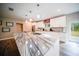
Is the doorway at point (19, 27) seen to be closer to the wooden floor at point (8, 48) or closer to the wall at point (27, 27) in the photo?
→ the wall at point (27, 27)

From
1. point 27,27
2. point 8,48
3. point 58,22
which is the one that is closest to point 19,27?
point 27,27

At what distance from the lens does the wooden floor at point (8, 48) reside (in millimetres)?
2196

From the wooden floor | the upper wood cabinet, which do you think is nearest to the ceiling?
the upper wood cabinet

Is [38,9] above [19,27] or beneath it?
above

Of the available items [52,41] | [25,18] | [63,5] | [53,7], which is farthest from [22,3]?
[52,41]

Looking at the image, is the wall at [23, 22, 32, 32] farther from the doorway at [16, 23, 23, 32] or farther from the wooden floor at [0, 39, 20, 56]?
the wooden floor at [0, 39, 20, 56]

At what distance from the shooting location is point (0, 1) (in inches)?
87.2

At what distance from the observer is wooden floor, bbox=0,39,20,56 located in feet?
7.20

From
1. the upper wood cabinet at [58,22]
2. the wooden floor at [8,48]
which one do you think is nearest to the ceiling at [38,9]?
the upper wood cabinet at [58,22]

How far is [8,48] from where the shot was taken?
2.21 m

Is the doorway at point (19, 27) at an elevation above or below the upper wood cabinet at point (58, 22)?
below

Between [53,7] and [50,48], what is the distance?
75cm

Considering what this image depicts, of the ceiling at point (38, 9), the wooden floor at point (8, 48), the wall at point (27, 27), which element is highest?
the ceiling at point (38, 9)

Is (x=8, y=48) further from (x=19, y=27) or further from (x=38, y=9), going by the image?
(x=38, y=9)
